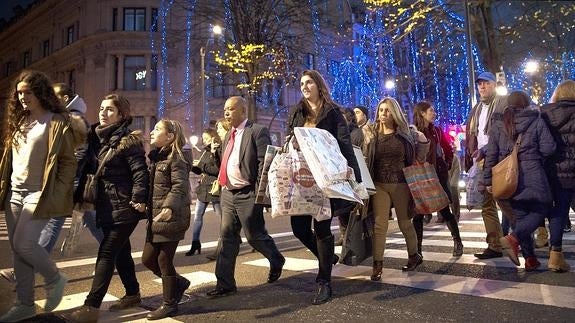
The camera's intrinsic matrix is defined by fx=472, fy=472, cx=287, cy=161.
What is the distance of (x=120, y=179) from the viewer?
399cm

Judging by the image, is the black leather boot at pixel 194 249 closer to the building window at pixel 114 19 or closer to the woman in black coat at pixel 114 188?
the woman in black coat at pixel 114 188

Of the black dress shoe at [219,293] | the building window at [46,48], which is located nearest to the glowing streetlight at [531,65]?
the black dress shoe at [219,293]

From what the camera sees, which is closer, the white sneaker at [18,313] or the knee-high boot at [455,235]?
the white sneaker at [18,313]

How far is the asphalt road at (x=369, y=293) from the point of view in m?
3.67

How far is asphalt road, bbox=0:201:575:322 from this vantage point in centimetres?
367

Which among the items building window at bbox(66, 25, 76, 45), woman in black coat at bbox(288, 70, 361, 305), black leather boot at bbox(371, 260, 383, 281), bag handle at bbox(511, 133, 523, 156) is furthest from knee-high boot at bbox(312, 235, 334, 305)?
building window at bbox(66, 25, 76, 45)

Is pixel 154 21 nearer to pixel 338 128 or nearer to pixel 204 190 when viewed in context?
pixel 204 190

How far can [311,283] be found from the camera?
4.89 m

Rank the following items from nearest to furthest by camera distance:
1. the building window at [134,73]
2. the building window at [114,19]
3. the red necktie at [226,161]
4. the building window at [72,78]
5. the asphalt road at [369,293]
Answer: the asphalt road at [369,293] → the red necktie at [226,161] → the building window at [134,73] → the building window at [114,19] → the building window at [72,78]

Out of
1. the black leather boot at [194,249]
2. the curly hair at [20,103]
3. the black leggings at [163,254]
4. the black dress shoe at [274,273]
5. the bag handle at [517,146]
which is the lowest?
the black dress shoe at [274,273]

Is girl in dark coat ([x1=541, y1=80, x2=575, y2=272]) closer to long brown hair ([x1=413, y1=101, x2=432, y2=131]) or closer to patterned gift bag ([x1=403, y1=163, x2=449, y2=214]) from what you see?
patterned gift bag ([x1=403, y1=163, x2=449, y2=214])

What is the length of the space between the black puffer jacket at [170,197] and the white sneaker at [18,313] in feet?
3.50

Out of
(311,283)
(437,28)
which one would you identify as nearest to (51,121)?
(311,283)

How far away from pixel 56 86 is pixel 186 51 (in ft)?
96.6
